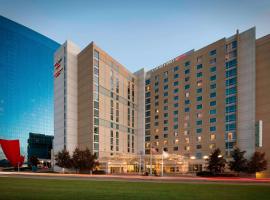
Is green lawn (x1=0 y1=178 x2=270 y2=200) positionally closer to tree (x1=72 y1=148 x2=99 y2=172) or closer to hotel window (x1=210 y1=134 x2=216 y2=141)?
tree (x1=72 y1=148 x2=99 y2=172)

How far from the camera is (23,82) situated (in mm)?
155750

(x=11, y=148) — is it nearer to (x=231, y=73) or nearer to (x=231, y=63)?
(x=231, y=73)

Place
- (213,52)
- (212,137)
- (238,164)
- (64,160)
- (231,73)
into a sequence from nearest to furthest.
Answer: (238,164)
(64,160)
(231,73)
(212,137)
(213,52)

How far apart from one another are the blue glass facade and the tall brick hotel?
72.5 meters

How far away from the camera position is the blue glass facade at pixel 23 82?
13850 centimetres

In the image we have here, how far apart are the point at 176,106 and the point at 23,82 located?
113 meters

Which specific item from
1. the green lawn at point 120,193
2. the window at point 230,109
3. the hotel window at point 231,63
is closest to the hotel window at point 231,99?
the window at point 230,109

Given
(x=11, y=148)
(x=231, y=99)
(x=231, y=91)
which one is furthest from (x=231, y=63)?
(x=11, y=148)

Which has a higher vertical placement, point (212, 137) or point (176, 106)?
point (176, 106)

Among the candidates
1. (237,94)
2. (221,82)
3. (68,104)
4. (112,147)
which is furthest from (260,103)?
(68,104)

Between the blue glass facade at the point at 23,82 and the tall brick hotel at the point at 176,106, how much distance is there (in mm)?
72490

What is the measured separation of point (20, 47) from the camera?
494 feet

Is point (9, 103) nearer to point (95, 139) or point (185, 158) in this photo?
point (95, 139)

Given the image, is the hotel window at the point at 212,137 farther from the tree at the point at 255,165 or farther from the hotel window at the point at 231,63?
the hotel window at the point at 231,63
